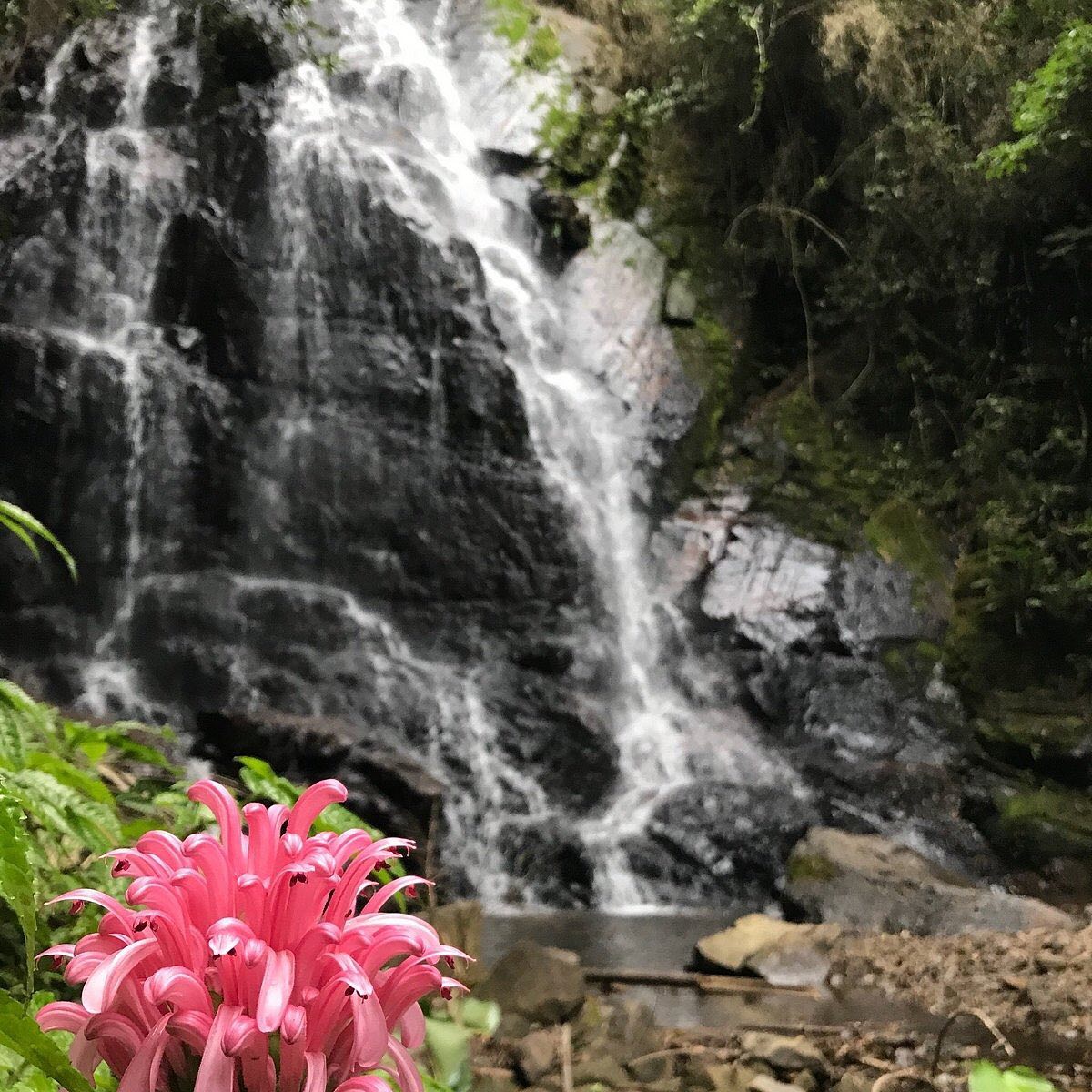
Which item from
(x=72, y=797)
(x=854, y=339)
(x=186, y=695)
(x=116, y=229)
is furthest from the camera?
(x=854, y=339)

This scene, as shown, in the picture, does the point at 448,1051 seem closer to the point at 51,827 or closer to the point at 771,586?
the point at 51,827

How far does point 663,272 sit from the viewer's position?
34.8 feet

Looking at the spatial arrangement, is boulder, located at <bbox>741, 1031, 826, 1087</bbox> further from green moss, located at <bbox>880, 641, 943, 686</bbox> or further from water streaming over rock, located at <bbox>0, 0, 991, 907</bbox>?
green moss, located at <bbox>880, 641, 943, 686</bbox>

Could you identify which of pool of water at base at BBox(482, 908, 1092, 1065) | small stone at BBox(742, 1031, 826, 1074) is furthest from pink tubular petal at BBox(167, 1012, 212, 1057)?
pool of water at base at BBox(482, 908, 1092, 1065)

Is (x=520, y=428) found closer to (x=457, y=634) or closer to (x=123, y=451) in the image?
(x=457, y=634)

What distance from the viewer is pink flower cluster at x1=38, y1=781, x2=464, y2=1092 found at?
95cm

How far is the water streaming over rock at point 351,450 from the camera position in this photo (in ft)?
24.8

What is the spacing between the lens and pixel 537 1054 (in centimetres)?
271

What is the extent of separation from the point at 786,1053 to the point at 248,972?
2340 mm

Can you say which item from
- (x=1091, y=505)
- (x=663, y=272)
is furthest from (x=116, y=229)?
(x=1091, y=505)

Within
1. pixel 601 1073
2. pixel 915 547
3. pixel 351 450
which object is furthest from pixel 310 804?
pixel 915 547

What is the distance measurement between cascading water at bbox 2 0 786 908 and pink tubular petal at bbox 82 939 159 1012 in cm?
591

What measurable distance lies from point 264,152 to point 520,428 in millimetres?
4037

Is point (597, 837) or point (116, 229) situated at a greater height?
point (116, 229)
